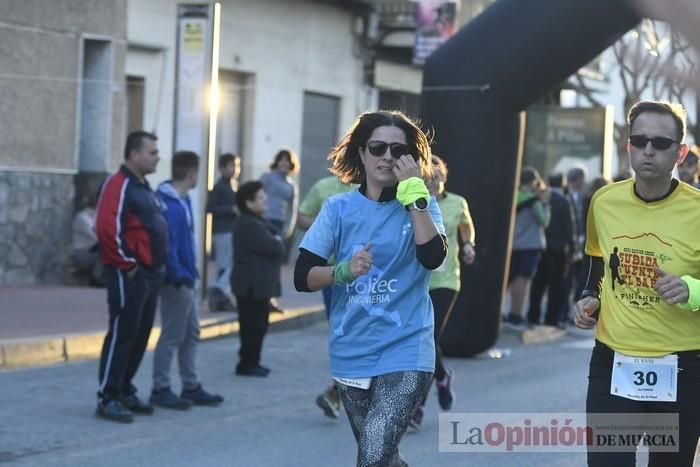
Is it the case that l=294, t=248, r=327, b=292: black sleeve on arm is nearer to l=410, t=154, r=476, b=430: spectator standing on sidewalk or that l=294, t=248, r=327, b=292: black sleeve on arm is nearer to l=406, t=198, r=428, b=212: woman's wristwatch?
l=406, t=198, r=428, b=212: woman's wristwatch

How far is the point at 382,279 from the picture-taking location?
4.69 m

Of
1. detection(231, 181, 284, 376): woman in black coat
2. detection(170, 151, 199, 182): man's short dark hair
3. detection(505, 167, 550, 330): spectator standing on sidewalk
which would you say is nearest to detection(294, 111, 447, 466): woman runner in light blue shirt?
detection(170, 151, 199, 182): man's short dark hair

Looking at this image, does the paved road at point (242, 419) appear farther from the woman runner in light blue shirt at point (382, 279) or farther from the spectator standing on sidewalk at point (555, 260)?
the spectator standing on sidewalk at point (555, 260)

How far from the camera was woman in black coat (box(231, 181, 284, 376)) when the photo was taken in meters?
10.6

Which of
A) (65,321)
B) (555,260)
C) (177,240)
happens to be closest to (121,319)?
(177,240)

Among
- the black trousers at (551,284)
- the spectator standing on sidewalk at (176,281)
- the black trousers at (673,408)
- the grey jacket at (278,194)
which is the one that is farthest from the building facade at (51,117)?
the black trousers at (673,408)

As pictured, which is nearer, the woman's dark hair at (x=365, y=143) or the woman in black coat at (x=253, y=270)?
the woman's dark hair at (x=365, y=143)

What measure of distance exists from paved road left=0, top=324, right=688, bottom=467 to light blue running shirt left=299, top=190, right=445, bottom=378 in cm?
271

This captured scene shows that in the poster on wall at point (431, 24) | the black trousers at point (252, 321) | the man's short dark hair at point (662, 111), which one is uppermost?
the poster on wall at point (431, 24)

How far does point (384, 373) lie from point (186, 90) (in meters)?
10.4

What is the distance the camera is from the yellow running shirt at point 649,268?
453 centimetres

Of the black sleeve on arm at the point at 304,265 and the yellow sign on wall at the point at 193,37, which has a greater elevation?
the yellow sign on wall at the point at 193,37

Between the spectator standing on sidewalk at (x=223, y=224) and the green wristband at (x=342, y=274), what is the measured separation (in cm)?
1001

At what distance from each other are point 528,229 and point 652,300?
34.6 ft
